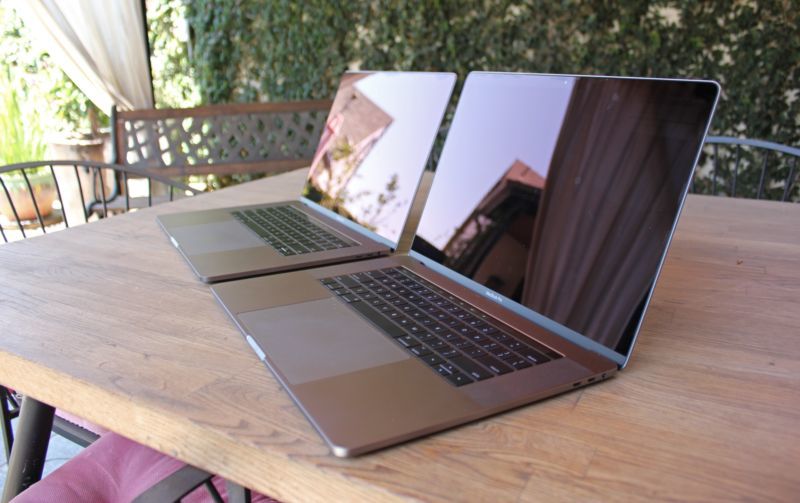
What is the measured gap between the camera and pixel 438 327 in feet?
2.12

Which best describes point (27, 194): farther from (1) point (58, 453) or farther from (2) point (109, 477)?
(2) point (109, 477)

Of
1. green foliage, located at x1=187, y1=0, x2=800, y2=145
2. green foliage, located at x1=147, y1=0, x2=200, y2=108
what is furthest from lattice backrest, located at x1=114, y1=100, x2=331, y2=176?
green foliage, located at x1=147, y1=0, x2=200, y2=108

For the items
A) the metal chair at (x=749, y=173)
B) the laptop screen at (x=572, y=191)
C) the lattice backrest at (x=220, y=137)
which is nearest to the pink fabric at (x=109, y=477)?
the laptop screen at (x=572, y=191)

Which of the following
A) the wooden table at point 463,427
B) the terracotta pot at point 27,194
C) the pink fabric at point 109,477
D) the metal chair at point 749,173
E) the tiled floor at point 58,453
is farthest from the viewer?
the terracotta pot at point 27,194

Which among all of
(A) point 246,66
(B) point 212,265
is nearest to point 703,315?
(B) point 212,265

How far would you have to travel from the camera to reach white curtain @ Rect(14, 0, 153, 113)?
2.82 metres

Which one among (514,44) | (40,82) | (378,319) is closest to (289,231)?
(378,319)

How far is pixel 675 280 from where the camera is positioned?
0.85 metres

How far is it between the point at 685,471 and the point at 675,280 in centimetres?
46

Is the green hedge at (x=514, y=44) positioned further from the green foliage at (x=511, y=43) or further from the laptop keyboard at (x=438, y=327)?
the laptop keyboard at (x=438, y=327)

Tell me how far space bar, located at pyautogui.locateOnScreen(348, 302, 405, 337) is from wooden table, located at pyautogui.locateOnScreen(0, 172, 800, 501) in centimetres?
13

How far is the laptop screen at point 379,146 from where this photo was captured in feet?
3.15

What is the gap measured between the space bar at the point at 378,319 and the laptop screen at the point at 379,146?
25cm

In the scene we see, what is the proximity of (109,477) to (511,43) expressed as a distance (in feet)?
8.56
